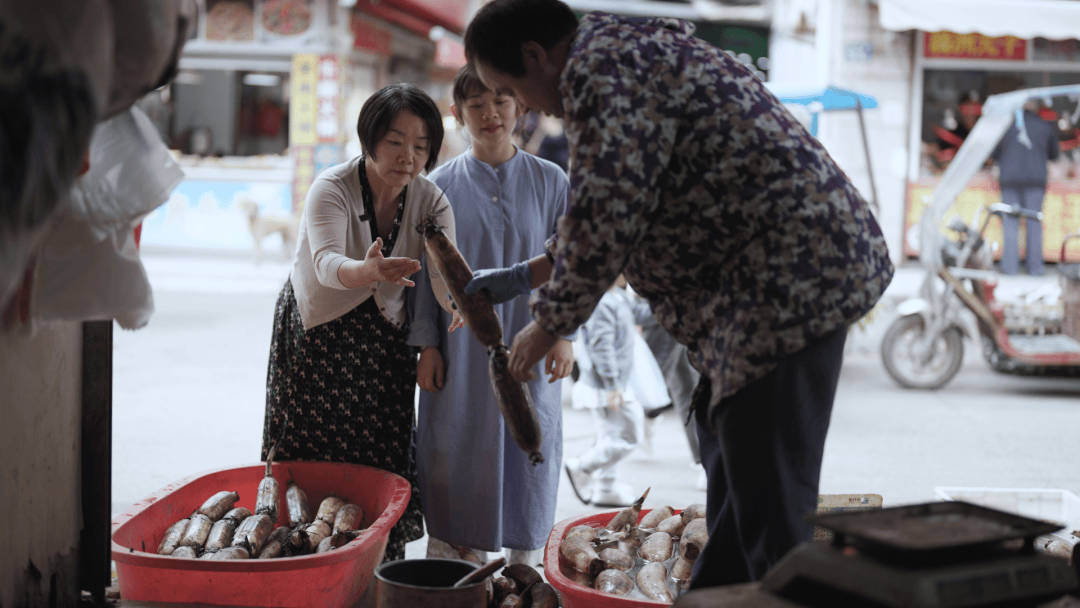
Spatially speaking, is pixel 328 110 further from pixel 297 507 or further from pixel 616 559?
pixel 616 559

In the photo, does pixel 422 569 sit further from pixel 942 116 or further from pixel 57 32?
pixel 942 116

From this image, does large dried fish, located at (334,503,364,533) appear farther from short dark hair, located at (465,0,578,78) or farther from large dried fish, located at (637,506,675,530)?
short dark hair, located at (465,0,578,78)

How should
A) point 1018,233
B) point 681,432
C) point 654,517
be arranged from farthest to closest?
point 1018,233 < point 681,432 < point 654,517

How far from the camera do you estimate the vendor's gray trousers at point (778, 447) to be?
5.71ft

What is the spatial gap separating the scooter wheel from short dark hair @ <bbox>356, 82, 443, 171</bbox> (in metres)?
5.35

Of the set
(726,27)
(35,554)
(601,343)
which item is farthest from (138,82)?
(726,27)

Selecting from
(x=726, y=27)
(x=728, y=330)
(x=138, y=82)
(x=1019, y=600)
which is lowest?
(x=1019, y=600)

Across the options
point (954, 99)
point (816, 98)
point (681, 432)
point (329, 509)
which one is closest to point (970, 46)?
point (954, 99)

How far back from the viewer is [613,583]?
7.96 feet

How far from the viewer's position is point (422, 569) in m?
2.11

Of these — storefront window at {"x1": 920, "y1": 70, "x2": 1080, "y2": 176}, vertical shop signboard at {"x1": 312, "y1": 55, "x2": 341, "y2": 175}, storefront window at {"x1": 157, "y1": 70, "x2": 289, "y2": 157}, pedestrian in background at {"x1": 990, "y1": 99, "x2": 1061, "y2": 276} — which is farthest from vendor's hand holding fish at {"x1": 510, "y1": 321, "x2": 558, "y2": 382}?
storefront window at {"x1": 157, "y1": 70, "x2": 289, "y2": 157}

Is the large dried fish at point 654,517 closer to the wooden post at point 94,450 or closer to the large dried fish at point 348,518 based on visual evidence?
the large dried fish at point 348,518

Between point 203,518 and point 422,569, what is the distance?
86cm

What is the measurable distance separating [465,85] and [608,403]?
213cm
